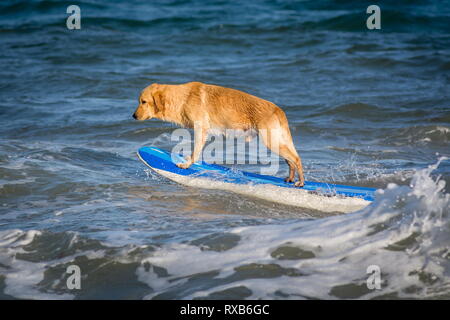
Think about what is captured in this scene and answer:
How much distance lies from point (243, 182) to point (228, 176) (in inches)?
11.7

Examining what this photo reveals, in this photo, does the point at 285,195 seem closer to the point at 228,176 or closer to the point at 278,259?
the point at 228,176

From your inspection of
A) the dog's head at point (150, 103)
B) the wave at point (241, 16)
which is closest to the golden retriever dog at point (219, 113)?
the dog's head at point (150, 103)

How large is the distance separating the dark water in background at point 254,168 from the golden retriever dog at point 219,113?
779 millimetres

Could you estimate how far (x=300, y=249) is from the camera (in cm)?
521

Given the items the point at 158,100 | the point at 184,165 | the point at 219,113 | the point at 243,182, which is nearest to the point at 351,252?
the point at 243,182

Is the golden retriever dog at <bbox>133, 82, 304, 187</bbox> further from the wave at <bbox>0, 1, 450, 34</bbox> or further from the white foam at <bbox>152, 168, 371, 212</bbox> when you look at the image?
the wave at <bbox>0, 1, 450, 34</bbox>

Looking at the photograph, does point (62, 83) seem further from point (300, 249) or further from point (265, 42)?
Result: point (300, 249)

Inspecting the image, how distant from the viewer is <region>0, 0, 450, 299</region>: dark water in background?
495cm

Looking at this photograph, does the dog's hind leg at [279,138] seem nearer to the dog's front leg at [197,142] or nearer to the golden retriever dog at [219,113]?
the golden retriever dog at [219,113]

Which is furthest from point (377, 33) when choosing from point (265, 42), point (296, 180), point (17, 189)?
point (17, 189)

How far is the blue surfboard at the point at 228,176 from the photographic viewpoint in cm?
704

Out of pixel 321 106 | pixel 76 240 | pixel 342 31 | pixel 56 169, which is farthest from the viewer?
pixel 342 31

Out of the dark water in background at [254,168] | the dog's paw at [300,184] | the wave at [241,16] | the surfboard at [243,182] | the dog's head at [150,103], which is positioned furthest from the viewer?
the wave at [241,16]

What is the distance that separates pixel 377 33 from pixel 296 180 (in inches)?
606
